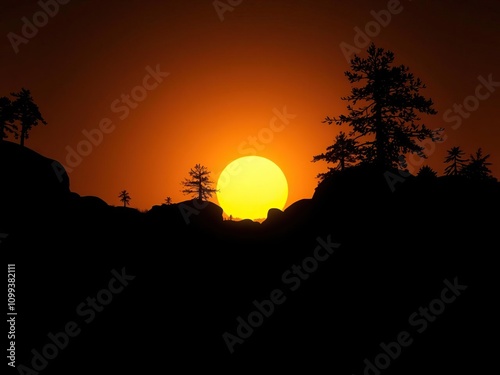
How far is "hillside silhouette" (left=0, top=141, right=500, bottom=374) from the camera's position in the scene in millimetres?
14484

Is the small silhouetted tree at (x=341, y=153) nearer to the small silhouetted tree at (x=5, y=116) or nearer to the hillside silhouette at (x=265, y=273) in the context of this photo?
the hillside silhouette at (x=265, y=273)

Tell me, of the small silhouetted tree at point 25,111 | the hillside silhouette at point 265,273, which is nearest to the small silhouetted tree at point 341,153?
the hillside silhouette at point 265,273

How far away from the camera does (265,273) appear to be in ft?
57.4

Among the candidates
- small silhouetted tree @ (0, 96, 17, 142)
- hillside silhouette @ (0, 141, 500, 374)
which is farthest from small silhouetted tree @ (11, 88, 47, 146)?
hillside silhouette @ (0, 141, 500, 374)

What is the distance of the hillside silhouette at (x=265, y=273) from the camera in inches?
570

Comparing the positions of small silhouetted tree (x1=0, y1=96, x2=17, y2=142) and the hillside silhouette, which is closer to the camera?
the hillside silhouette

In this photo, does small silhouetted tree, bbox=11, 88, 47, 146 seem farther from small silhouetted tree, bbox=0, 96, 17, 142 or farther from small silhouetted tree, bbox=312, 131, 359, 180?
small silhouetted tree, bbox=312, 131, 359, 180

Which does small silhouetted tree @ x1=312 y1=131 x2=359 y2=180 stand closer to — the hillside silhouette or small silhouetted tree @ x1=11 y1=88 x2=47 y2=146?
the hillside silhouette

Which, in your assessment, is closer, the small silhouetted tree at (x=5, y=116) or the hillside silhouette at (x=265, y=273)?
the hillside silhouette at (x=265, y=273)

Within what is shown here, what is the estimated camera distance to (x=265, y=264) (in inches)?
697

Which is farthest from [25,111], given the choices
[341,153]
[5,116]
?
[341,153]

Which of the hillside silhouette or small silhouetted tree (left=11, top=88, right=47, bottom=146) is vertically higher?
small silhouetted tree (left=11, top=88, right=47, bottom=146)

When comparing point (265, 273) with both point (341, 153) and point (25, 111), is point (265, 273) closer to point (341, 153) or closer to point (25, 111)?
point (341, 153)

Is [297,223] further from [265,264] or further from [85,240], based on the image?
[85,240]
